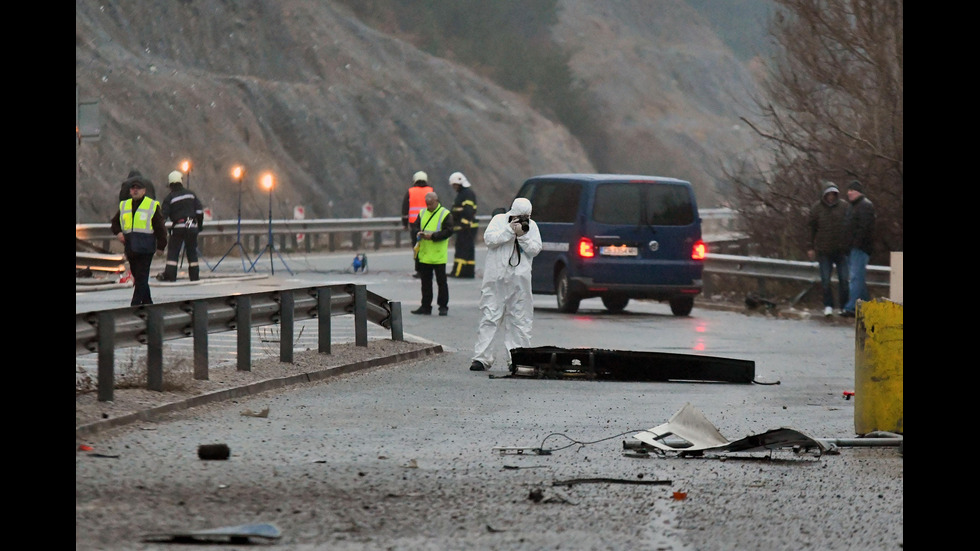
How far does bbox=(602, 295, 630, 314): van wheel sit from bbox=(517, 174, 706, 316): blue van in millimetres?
1289

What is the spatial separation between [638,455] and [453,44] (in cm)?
7071

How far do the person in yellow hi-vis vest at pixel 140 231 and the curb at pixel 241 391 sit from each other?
3869 mm

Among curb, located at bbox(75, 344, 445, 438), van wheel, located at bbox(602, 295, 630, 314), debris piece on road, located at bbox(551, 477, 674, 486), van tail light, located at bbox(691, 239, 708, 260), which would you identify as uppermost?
van tail light, located at bbox(691, 239, 708, 260)

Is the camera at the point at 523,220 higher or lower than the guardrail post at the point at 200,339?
higher

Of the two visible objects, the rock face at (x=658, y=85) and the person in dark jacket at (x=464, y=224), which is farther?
the rock face at (x=658, y=85)

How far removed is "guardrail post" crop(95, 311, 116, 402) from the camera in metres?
10.9

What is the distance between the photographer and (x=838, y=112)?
85.0 ft

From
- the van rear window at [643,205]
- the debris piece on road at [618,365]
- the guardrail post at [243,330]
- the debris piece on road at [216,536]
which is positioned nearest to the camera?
the debris piece on road at [216,536]

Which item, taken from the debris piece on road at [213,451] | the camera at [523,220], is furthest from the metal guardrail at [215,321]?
the debris piece on road at [213,451]

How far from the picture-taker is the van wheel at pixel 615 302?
23500 mm

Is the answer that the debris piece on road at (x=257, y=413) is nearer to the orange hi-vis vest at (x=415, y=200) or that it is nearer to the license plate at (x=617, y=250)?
the license plate at (x=617, y=250)

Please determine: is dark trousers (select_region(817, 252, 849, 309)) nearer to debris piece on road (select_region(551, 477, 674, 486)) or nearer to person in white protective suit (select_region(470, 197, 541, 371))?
person in white protective suit (select_region(470, 197, 541, 371))

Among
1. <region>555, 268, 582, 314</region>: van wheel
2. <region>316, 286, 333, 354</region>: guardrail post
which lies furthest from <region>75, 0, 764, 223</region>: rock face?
<region>316, 286, 333, 354</region>: guardrail post
